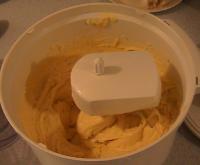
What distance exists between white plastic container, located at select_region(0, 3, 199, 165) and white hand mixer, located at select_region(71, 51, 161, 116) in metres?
0.05

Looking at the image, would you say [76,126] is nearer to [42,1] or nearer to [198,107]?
[198,107]

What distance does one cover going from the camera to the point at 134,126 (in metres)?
0.52

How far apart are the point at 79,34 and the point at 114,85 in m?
0.16

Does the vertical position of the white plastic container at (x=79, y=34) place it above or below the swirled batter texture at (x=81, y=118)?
above

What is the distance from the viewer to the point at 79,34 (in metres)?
0.57

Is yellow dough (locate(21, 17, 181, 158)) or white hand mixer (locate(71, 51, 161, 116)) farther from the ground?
white hand mixer (locate(71, 51, 161, 116))

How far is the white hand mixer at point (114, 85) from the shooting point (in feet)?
1.43

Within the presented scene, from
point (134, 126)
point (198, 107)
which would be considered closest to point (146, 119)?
point (134, 126)

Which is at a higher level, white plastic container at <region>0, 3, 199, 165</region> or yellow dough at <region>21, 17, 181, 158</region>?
white plastic container at <region>0, 3, 199, 165</region>

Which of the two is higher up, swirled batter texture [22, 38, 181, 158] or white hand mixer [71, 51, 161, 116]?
white hand mixer [71, 51, 161, 116]

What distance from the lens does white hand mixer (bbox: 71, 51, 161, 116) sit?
0.44 m

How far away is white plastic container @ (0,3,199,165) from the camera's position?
0.45m

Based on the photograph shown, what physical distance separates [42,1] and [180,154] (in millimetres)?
476

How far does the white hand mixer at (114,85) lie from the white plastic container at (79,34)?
49 millimetres
